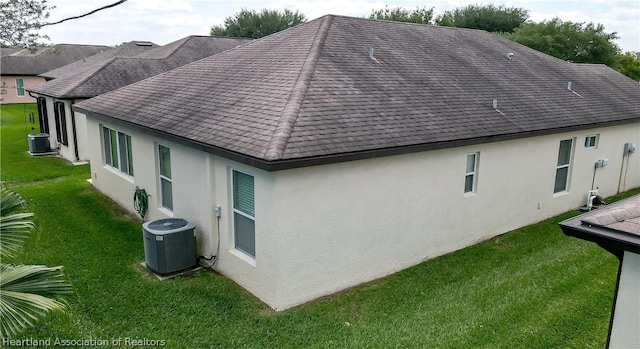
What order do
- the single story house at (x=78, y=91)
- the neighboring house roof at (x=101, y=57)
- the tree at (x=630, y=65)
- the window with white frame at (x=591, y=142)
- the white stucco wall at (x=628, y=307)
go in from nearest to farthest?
the white stucco wall at (x=628, y=307)
the window with white frame at (x=591, y=142)
the single story house at (x=78, y=91)
the neighboring house roof at (x=101, y=57)
the tree at (x=630, y=65)

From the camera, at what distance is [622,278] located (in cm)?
449

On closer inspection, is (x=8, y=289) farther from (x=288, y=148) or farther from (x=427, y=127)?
(x=427, y=127)

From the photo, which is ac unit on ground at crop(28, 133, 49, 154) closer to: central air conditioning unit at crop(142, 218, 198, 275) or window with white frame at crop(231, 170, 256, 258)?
central air conditioning unit at crop(142, 218, 198, 275)

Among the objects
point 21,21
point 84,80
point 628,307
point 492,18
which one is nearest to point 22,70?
→ point 84,80

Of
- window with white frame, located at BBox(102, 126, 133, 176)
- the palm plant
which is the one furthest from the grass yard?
window with white frame, located at BBox(102, 126, 133, 176)

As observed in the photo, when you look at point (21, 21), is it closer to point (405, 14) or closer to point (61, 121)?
point (61, 121)

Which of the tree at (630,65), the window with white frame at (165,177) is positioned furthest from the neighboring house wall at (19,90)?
the tree at (630,65)

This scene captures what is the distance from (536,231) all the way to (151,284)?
29.1 feet

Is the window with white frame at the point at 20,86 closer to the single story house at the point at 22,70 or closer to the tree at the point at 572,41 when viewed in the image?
the single story house at the point at 22,70

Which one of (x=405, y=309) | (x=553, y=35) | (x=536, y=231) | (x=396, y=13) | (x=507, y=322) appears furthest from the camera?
(x=396, y=13)

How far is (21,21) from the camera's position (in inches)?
480

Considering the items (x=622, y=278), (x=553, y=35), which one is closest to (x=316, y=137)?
(x=622, y=278)

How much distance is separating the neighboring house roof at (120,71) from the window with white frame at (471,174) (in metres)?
15.2

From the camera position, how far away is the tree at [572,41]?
32719mm
